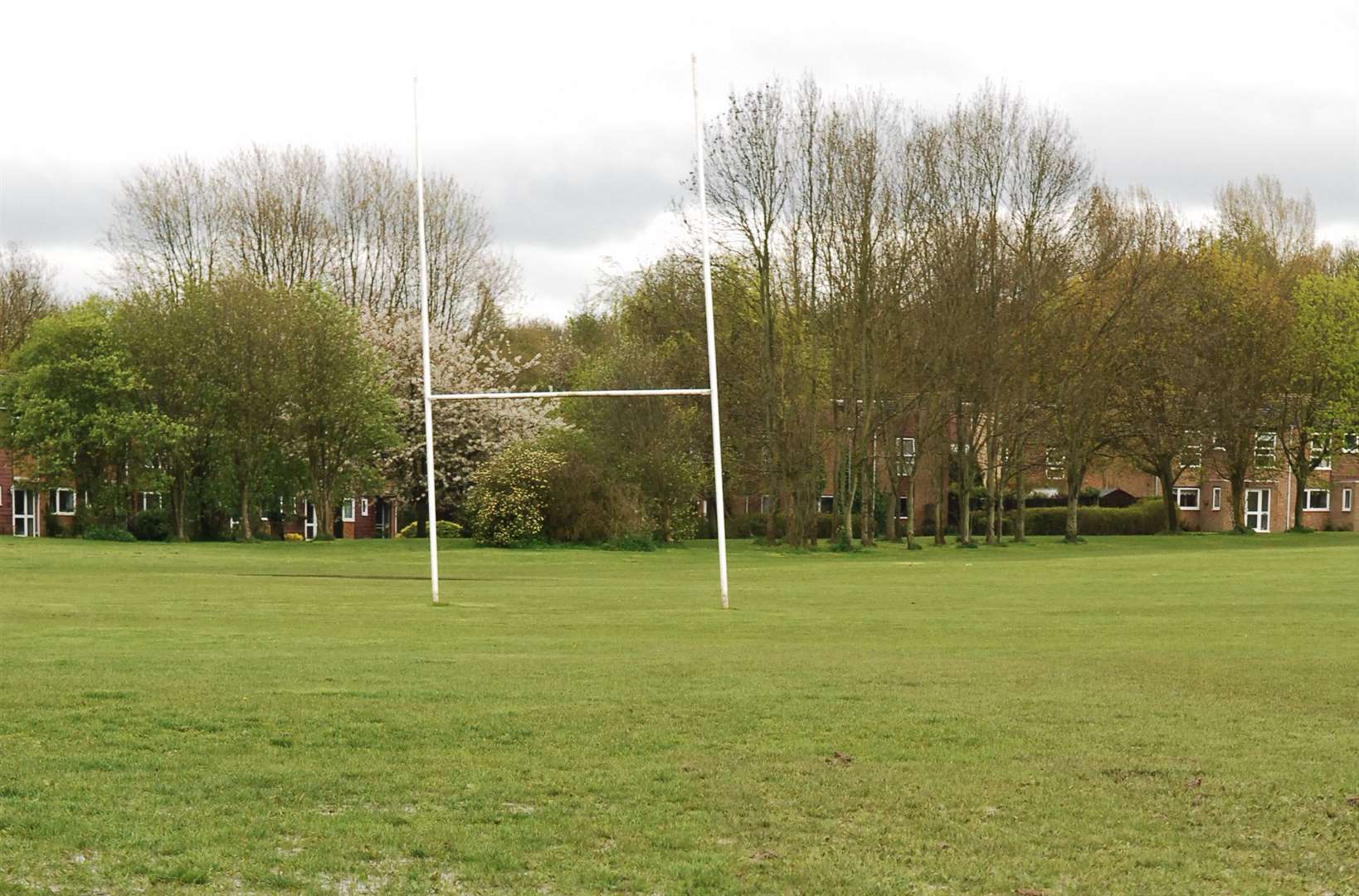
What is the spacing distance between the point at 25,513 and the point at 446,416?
58.9 feet

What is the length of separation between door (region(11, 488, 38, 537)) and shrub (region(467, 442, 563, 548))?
23.9 meters

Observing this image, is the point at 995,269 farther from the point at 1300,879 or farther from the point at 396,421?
the point at 1300,879

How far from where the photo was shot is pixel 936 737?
11.0m

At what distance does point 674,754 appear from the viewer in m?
10.3

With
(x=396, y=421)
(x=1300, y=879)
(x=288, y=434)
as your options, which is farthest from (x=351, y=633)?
(x=396, y=421)

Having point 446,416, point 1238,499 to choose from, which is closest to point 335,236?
point 446,416

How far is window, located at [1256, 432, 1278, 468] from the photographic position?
7444 centimetres

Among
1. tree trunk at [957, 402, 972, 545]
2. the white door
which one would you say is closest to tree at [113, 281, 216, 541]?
tree trunk at [957, 402, 972, 545]

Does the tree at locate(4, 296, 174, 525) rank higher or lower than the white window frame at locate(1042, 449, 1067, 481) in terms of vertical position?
higher

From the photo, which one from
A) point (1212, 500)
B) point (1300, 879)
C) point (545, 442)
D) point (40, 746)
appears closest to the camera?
point (1300, 879)

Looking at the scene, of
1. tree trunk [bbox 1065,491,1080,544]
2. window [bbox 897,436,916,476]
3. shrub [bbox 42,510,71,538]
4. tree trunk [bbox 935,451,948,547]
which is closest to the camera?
window [bbox 897,436,916,476]

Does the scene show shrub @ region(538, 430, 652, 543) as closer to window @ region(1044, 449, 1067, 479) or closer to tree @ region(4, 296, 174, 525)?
tree @ region(4, 296, 174, 525)

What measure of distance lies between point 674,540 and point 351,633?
3881 cm

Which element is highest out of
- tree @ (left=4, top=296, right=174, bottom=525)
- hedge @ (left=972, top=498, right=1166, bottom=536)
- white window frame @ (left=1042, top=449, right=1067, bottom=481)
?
tree @ (left=4, top=296, right=174, bottom=525)
